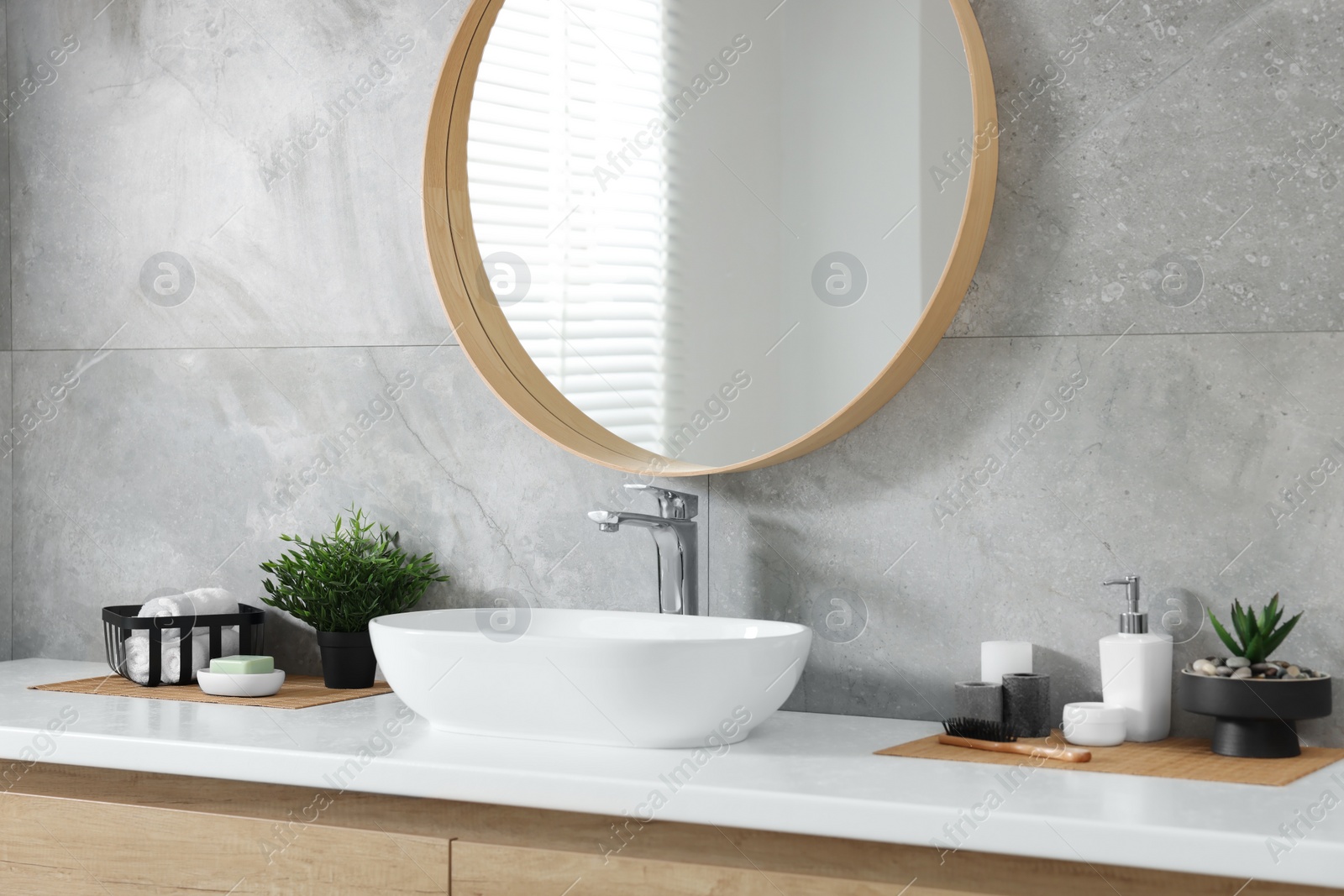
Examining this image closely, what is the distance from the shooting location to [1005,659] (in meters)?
1.37

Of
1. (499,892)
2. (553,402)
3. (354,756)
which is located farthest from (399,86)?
(499,892)

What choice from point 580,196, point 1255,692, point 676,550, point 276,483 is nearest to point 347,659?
point 276,483

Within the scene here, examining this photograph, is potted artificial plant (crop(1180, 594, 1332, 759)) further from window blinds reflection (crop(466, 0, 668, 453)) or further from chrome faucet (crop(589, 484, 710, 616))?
window blinds reflection (crop(466, 0, 668, 453))

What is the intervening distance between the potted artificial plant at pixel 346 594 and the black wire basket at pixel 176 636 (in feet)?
0.24

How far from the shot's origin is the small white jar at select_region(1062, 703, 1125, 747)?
1.27 metres

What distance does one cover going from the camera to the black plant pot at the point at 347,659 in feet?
5.42

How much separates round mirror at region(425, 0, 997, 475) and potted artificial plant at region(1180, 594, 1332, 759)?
452mm

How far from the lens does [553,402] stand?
5.50 feet

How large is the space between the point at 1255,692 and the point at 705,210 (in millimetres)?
833

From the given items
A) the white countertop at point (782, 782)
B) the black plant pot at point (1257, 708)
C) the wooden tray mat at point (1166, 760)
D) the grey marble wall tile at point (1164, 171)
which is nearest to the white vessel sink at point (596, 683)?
the white countertop at point (782, 782)

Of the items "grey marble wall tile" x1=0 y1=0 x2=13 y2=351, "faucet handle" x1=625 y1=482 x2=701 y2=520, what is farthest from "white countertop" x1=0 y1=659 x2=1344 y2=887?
"grey marble wall tile" x1=0 y1=0 x2=13 y2=351

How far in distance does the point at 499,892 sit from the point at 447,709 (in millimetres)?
226

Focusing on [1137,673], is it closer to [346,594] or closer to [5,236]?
[346,594]

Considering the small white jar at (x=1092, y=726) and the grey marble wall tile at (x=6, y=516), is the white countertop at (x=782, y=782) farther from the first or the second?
the grey marble wall tile at (x=6, y=516)
